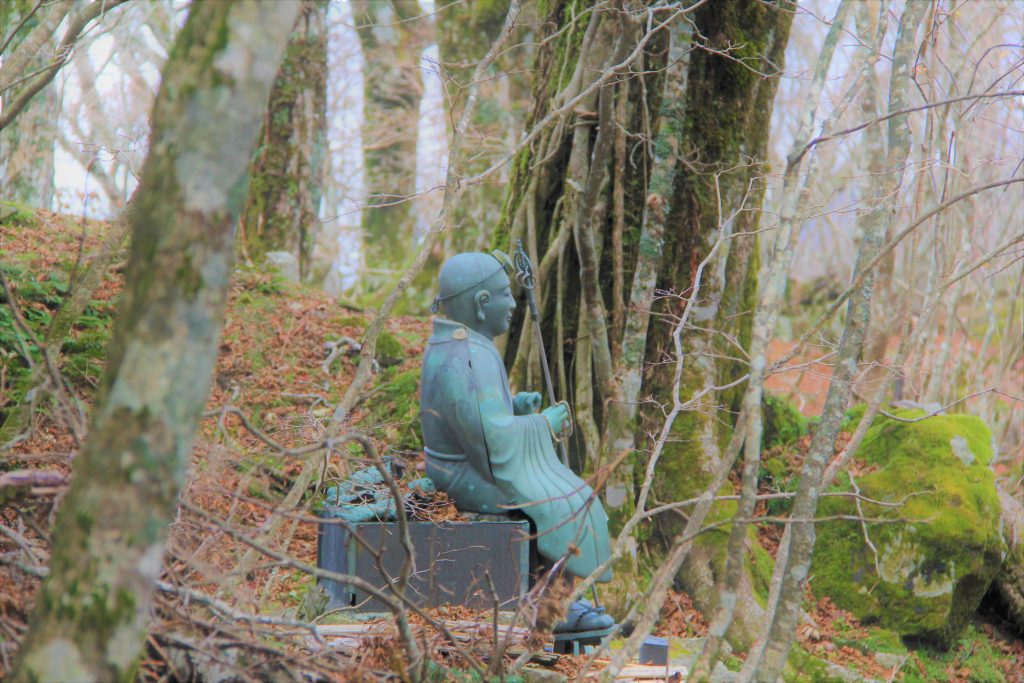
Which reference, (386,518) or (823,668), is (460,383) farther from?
(823,668)

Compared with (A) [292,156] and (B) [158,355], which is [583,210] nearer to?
(B) [158,355]

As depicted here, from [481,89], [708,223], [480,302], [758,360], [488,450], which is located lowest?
[488,450]

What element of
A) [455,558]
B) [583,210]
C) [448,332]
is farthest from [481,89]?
[455,558]

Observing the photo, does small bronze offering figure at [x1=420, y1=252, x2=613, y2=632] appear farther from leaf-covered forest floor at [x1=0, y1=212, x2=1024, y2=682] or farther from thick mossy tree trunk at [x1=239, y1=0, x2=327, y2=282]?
thick mossy tree trunk at [x1=239, y1=0, x2=327, y2=282]

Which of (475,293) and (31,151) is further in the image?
(31,151)

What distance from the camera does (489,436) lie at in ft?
16.5

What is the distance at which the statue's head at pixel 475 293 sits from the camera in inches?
209

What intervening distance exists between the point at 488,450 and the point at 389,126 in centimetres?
1345

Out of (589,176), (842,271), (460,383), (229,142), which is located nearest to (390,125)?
(842,271)

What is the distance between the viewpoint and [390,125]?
17.6 m

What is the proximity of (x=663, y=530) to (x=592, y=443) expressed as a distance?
3.43 feet

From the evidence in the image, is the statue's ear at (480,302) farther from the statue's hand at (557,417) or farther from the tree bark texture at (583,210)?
the tree bark texture at (583,210)

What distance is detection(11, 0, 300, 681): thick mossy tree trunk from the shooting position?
2.56m

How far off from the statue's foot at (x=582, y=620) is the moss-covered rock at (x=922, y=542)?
3212 millimetres
